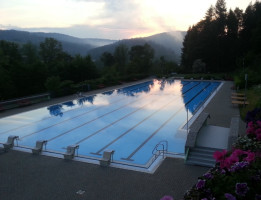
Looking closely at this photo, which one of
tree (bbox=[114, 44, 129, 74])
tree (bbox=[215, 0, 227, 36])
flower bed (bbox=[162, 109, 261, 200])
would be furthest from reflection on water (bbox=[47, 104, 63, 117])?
tree (bbox=[114, 44, 129, 74])

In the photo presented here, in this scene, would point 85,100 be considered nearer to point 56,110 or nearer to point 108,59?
point 56,110

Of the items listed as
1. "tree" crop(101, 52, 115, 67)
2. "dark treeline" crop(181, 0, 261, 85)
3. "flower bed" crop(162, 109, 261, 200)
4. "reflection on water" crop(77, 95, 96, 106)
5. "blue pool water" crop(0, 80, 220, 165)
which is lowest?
"blue pool water" crop(0, 80, 220, 165)

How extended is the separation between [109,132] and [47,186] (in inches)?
240

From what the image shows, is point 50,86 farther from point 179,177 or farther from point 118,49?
point 118,49

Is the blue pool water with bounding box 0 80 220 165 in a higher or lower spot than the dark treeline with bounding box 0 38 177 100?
lower

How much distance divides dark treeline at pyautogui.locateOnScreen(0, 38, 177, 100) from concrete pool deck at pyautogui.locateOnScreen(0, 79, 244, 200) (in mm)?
12796

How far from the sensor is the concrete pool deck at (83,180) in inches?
251

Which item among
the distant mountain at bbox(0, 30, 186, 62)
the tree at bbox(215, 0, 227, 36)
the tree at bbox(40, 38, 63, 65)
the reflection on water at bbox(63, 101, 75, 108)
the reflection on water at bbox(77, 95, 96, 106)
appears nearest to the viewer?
the reflection on water at bbox(63, 101, 75, 108)

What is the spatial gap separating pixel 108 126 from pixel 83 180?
6.67 m

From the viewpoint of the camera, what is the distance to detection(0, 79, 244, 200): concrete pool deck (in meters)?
6.38

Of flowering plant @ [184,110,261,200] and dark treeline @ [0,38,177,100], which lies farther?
dark treeline @ [0,38,177,100]

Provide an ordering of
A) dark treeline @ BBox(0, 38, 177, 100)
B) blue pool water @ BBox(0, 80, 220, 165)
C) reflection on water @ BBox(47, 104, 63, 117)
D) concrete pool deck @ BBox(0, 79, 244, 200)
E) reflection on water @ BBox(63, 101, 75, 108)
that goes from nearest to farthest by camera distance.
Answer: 1. concrete pool deck @ BBox(0, 79, 244, 200)
2. blue pool water @ BBox(0, 80, 220, 165)
3. reflection on water @ BBox(47, 104, 63, 117)
4. reflection on water @ BBox(63, 101, 75, 108)
5. dark treeline @ BBox(0, 38, 177, 100)

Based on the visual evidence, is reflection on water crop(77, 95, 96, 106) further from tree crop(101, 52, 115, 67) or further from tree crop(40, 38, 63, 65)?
tree crop(101, 52, 115, 67)

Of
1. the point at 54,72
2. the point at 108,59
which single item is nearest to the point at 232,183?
the point at 54,72
